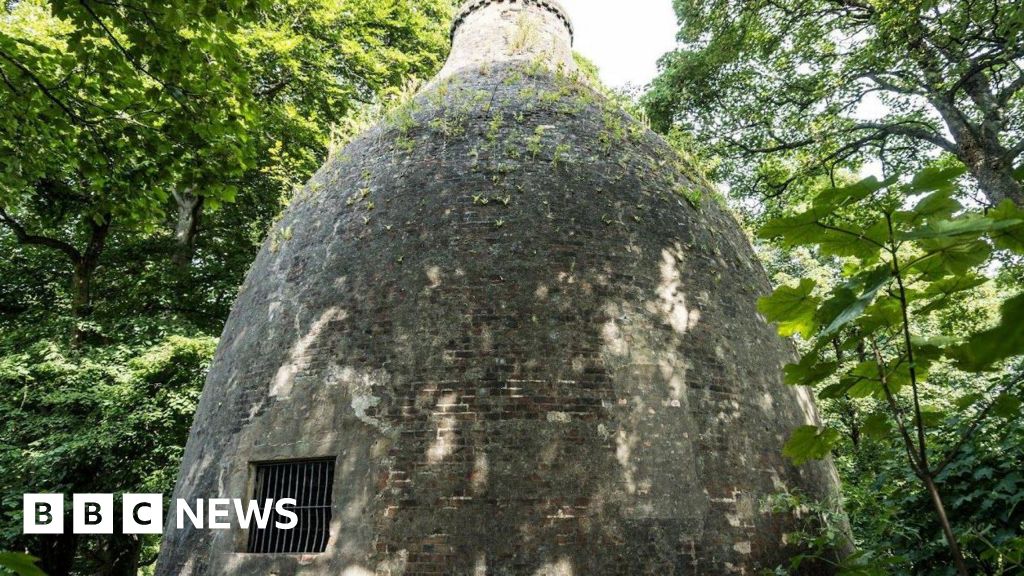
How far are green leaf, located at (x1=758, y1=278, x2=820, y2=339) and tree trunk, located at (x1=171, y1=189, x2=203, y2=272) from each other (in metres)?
16.1

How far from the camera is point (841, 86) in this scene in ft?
38.8

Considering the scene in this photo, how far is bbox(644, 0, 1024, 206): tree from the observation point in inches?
368

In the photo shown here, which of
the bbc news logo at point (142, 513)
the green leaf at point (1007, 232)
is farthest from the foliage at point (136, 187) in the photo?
the green leaf at point (1007, 232)

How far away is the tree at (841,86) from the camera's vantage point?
934 centimetres

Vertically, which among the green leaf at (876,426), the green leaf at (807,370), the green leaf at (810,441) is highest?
the green leaf at (807,370)

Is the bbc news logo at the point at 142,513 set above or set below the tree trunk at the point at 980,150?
below

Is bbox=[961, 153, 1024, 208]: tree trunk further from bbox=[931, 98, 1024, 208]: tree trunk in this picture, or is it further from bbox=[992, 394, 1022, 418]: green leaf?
bbox=[992, 394, 1022, 418]: green leaf

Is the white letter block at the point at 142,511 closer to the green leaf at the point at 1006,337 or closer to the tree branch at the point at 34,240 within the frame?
the tree branch at the point at 34,240

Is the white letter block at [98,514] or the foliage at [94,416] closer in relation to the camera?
the foliage at [94,416]

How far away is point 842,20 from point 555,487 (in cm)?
1179

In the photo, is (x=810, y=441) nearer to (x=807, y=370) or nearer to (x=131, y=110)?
(x=807, y=370)

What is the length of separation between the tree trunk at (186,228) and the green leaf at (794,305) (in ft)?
52.9

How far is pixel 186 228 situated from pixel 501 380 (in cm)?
1423

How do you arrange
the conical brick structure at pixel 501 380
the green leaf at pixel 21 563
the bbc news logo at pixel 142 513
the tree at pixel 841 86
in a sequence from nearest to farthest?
the green leaf at pixel 21 563
the conical brick structure at pixel 501 380
the bbc news logo at pixel 142 513
the tree at pixel 841 86
